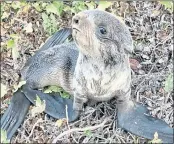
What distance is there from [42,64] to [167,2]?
121 centimetres

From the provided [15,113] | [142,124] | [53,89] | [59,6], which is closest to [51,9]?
[59,6]

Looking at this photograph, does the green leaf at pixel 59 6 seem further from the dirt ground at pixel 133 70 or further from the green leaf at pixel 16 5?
the green leaf at pixel 16 5

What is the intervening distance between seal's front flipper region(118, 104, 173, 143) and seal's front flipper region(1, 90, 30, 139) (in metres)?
0.69

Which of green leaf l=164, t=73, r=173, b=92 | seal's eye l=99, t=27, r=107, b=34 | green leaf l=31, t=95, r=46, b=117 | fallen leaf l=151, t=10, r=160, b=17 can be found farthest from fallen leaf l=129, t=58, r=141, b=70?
seal's eye l=99, t=27, r=107, b=34

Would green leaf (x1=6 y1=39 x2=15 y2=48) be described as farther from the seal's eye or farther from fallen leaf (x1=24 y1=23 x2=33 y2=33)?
the seal's eye

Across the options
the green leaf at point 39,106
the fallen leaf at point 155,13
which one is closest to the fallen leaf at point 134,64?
the fallen leaf at point 155,13

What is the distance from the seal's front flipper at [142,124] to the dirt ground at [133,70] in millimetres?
56

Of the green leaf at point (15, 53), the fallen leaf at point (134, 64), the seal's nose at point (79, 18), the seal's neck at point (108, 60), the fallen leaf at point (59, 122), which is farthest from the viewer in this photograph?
the green leaf at point (15, 53)

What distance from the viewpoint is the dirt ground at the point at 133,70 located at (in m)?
3.60

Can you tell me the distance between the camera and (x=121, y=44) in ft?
9.68

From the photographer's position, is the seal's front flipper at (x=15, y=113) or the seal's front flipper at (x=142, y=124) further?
the seal's front flipper at (x=15, y=113)

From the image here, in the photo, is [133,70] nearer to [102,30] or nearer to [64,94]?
[64,94]

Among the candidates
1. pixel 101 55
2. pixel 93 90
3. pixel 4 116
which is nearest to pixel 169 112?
pixel 93 90

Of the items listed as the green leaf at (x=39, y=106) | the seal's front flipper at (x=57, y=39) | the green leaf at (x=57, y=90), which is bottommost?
the green leaf at (x=39, y=106)
